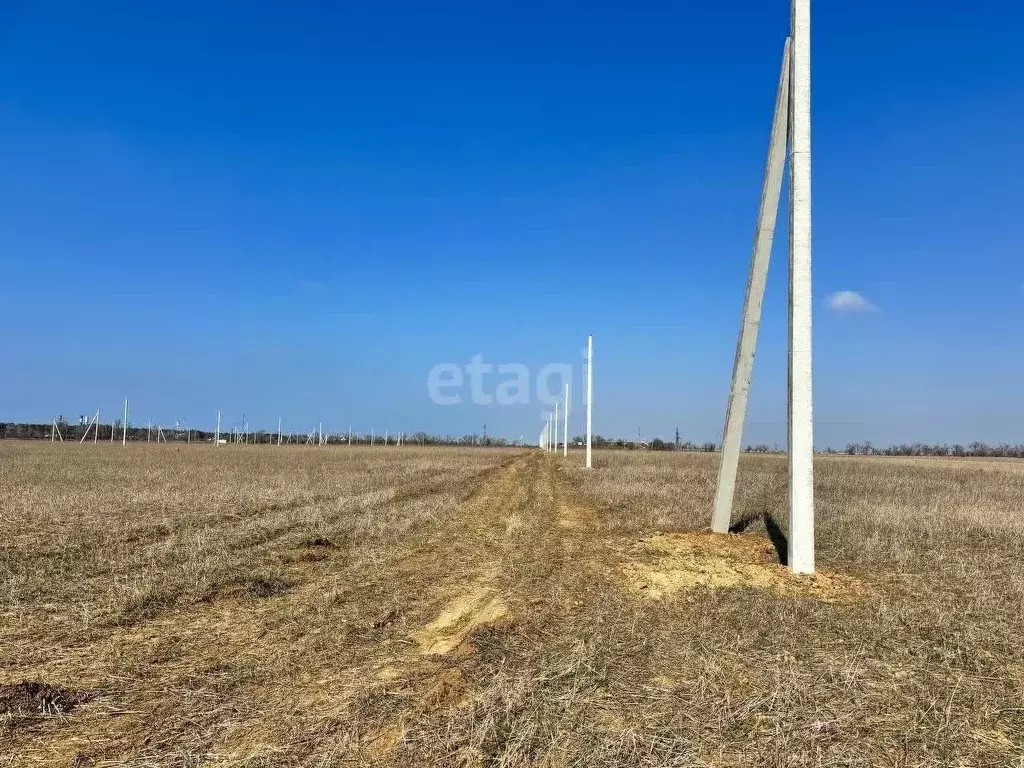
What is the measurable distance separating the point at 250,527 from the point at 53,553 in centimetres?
336

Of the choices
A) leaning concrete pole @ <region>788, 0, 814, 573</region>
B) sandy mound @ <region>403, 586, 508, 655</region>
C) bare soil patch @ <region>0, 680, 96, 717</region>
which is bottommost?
sandy mound @ <region>403, 586, 508, 655</region>

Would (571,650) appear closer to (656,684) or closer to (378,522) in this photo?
(656,684)

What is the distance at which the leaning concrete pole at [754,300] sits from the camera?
37.3 feet

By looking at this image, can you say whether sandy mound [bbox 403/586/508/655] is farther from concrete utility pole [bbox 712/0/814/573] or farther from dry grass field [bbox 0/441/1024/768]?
concrete utility pole [bbox 712/0/814/573]

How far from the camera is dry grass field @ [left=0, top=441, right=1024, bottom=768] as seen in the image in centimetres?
392

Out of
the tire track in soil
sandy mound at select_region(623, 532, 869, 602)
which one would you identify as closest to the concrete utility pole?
sandy mound at select_region(623, 532, 869, 602)

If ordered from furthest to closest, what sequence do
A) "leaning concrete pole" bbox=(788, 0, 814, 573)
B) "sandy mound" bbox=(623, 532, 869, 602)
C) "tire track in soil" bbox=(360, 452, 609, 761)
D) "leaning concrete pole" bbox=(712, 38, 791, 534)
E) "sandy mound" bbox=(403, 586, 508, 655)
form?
"leaning concrete pole" bbox=(712, 38, 791, 534) < "leaning concrete pole" bbox=(788, 0, 814, 573) < "sandy mound" bbox=(623, 532, 869, 602) < "sandy mound" bbox=(403, 586, 508, 655) < "tire track in soil" bbox=(360, 452, 609, 761)

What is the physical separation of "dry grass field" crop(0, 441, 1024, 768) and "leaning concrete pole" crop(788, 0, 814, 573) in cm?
68

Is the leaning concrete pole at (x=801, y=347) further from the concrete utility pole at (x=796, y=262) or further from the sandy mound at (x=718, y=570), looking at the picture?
the sandy mound at (x=718, y=570)

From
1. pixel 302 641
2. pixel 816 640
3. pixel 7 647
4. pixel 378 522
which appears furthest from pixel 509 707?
pixel 378 522

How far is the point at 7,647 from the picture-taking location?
5605 millimetres

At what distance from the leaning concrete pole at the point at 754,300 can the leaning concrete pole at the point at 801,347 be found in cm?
129

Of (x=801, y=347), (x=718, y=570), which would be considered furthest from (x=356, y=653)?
(x=801, y=347)

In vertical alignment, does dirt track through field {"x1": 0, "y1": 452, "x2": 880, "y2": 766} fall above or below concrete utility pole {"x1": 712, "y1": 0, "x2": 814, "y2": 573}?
below
